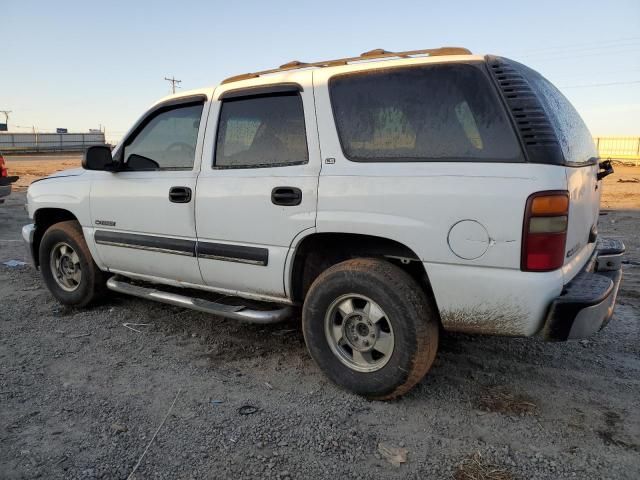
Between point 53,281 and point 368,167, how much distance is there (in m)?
3.46

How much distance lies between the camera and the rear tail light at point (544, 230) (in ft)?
7.99

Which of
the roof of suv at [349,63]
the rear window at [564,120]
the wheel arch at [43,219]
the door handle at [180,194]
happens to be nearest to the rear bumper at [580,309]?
the rear window at [564,120]

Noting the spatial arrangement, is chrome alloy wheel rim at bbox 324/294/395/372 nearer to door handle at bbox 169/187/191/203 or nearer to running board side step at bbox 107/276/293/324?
running board side step at bbox 107/276/293/324

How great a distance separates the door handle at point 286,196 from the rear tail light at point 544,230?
132 cm

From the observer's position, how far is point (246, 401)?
3.04 m

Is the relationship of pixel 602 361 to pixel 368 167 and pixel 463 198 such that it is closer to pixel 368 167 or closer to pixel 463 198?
pixel 463 198

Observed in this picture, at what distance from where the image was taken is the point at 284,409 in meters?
2.94

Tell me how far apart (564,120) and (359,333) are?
1726 millimetres

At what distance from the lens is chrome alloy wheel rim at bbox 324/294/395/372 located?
2945 mm

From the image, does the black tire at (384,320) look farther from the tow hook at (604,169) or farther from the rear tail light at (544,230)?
the tow hook at (604,169)

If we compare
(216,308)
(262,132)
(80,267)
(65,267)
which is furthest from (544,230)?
(65,267)

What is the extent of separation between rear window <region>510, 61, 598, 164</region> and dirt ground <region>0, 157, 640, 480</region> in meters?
1.42

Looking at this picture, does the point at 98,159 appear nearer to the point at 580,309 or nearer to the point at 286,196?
the point at 286,196

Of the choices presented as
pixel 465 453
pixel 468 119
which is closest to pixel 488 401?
pixel 465 453
